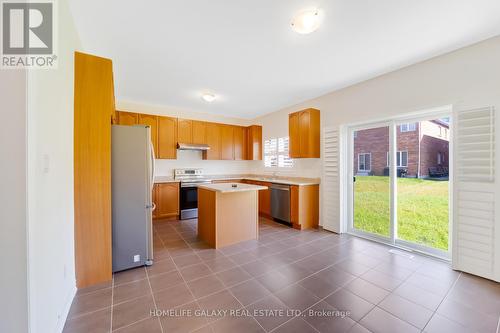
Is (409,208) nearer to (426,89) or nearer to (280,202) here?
(426,89)

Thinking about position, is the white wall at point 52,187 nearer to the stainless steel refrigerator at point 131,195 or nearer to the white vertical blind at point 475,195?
Result: the stainless steel refrigerator at point 131,195

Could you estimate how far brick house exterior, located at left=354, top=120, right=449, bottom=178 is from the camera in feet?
9.30

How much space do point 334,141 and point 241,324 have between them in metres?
3.36

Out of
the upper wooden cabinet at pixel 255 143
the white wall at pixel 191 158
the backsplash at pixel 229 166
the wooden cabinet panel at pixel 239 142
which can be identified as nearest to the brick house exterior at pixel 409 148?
the backsplash at pixel 229 166

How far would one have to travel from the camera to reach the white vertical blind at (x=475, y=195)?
7.24 feet

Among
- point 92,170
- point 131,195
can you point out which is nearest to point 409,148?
point 131,195

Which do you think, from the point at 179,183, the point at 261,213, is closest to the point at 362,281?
the point at 261,213

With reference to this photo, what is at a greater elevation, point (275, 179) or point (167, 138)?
point (167, 138)

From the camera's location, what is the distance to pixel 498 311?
1.78m

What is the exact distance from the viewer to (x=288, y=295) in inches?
78.7

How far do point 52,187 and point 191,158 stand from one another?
4116mm

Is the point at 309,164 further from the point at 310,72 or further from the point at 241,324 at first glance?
the point at 241,324

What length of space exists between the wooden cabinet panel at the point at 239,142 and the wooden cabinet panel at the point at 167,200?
2.06 metres

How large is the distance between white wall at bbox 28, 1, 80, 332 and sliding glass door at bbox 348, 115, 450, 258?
4.13m
